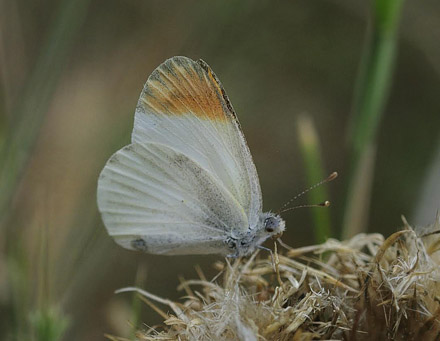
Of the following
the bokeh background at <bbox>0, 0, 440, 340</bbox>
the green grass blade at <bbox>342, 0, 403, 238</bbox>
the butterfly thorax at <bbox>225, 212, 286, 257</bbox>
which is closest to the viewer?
the green grass blade at <bbox>342, 0, 403, 238</bbox>

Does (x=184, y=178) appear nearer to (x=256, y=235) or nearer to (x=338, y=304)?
(x=256, y=235)

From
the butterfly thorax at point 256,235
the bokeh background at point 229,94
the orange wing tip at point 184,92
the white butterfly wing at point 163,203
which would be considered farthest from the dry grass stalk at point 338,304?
the bokeh background at point 229,94

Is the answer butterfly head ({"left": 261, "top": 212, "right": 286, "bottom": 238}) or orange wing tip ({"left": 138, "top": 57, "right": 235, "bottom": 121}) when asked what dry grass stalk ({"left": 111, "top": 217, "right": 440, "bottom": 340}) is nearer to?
butterfly head ({"left": 261, "top": 212, "right": 286, "bottom": 238})

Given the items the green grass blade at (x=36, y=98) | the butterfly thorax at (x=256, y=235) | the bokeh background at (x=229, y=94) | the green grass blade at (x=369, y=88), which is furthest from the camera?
the bokeh background at (x=229, y=94)

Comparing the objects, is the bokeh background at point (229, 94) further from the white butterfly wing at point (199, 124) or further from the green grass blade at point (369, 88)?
the green grass blade at point (369, 88)

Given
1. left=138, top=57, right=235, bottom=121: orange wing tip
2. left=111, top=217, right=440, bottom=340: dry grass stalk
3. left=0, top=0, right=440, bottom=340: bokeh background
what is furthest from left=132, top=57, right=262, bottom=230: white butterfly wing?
left=111, top=217, right=440, bottom=340: dry grass stalk

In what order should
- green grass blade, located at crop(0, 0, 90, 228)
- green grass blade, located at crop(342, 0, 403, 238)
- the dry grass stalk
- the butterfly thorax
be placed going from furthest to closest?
green grass blade, located at crop(0, 0, 90, 228) < the butterfly thorax < green grass blade, located at crop(342, 0, 403, 238) < the dry grass stalk

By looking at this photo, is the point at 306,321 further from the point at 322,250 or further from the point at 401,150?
the point at 401,150

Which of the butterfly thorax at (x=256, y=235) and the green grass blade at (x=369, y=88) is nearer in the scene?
the green grass blade at (x=369, y=88)

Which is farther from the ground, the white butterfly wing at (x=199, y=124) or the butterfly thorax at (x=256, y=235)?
the white butterfly wing at (x=199, y=124)
